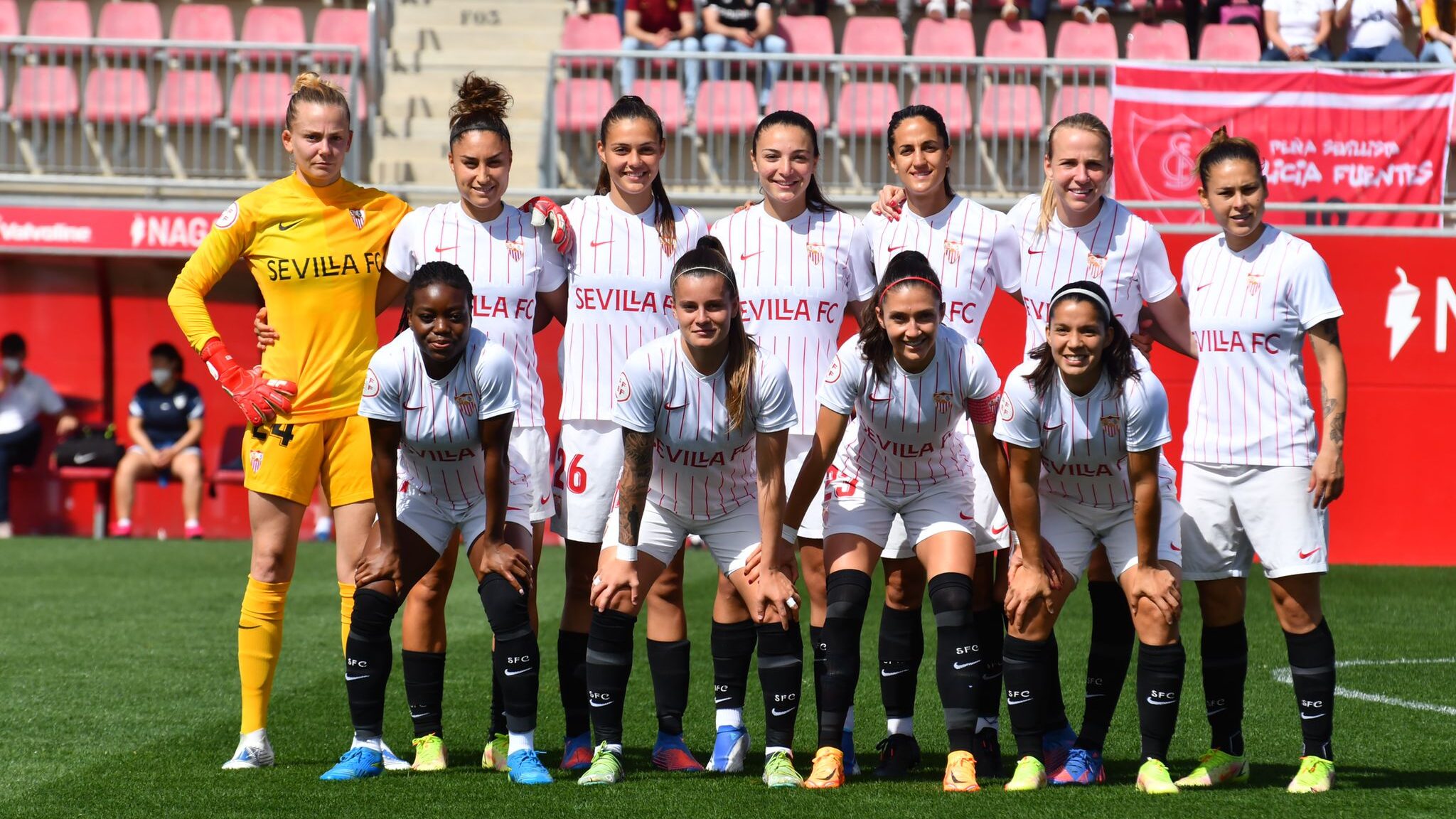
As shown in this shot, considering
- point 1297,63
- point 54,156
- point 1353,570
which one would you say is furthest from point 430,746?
point 54,156

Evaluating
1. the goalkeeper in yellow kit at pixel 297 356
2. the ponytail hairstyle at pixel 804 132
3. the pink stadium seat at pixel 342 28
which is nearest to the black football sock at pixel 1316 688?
the ponytail hairstyle at pixel 804 132

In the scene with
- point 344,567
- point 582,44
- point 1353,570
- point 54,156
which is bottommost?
point 1353,570

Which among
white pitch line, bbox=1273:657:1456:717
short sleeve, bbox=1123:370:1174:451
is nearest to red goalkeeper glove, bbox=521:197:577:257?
short sleeve, bbox=1123:370:1174:451

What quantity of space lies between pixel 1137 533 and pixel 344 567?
8.56 feet

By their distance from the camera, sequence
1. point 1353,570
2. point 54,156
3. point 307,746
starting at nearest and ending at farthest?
point 307,746 < point 1353,570 < point 54,156

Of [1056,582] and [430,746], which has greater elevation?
[1056,582]

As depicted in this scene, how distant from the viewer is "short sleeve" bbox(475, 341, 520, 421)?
16.2ft

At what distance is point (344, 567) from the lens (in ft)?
17.9

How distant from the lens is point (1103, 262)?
5289 mm

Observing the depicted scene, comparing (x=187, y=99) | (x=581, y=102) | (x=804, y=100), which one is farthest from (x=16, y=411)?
(x=804, y=100)

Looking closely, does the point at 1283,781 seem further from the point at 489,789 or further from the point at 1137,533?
the point at 489,789

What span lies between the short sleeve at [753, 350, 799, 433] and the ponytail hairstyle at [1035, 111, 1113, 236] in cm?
110

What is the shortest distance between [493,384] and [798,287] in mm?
1081

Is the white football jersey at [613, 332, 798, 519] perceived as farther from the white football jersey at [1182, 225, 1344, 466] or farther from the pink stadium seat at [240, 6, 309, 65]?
the pink stadium seat at [240, 6, 309, 65]
